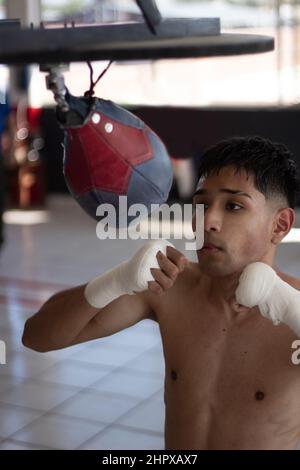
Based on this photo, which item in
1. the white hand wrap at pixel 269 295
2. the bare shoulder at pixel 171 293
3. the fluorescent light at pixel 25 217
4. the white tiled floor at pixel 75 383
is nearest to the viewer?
the white hand wrap at pixel 269 295

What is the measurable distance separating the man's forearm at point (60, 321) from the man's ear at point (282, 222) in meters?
0.32

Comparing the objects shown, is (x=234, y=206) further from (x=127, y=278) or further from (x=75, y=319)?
(x=75, y=319)

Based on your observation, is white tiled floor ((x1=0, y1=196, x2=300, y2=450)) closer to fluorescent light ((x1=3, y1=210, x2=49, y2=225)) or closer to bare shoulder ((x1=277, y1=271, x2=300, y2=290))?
fluorescent light ((x1=3, y1=210, x2=49, y2=225))

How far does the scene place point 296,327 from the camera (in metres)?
1.24

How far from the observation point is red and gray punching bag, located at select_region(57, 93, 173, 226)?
4.23 feet

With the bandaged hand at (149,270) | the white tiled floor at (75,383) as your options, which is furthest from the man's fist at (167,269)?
the white tiled floor at (75,383)

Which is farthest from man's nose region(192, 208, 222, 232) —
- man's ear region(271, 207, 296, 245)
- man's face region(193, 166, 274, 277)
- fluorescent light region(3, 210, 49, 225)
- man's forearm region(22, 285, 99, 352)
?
fluorescent light region(3, 210, 49, 225)

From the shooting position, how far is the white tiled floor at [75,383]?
2859 mm

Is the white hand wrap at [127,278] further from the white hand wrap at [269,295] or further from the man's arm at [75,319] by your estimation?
the white hand wrap at [269,295]

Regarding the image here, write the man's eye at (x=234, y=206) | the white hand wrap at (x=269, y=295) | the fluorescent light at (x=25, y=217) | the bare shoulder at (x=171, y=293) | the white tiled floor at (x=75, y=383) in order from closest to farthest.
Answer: the white hand wrap at (x=269, y=295) → the man's eye at (x=234, y=206) → the bare shoulder at (x=171, y=293) → the white tiled floor at (x=75, y=383) → the fluorescent light at (x=25, y=217)

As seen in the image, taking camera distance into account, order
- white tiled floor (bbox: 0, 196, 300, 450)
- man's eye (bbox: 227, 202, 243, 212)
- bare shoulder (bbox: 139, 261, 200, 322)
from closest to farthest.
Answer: man's eye (bbox: 227, 202, 243, 212) < bare shoulder (bbox: 139, 261, 200, 322) < white tiled floor (bbox: 0, 196, 300, 450)

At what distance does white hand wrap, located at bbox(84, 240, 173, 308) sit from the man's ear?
178 mm
